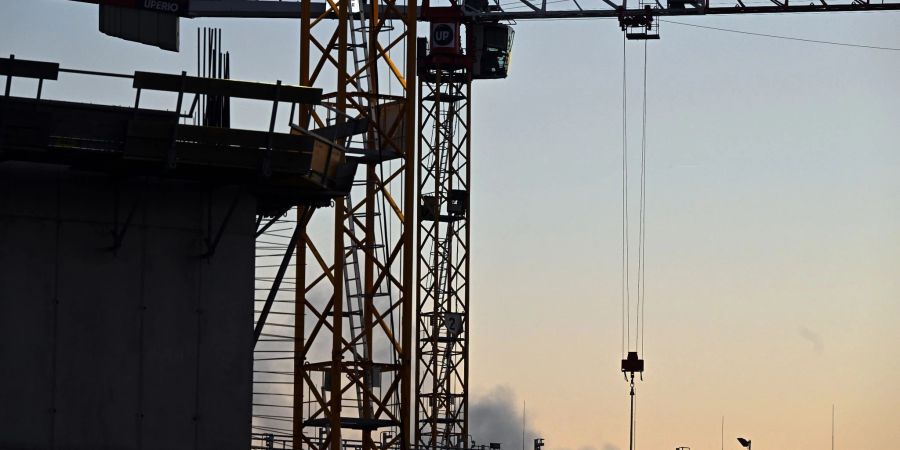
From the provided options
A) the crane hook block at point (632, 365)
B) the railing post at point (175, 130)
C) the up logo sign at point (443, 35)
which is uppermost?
the up logo sign at point (443, 35)

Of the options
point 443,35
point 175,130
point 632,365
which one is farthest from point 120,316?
point 443,35

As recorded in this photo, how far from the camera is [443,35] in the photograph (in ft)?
359

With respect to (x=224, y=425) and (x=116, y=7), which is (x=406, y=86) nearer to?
(x=224, y=425)

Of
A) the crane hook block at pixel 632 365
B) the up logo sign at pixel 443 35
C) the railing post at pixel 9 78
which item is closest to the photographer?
the railing post at pixel 9 78

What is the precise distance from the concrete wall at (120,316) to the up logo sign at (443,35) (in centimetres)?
6480

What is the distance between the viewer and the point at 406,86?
60.3 meters

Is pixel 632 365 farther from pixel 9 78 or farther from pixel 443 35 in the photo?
pixel 9 78

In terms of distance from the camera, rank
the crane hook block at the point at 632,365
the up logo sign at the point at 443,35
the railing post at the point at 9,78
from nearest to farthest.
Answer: the railing post at the point at 9,78 → the crane hook block at the point at 632,365 → the up logo sign at the point at 443,35

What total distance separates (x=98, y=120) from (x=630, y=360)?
150ft

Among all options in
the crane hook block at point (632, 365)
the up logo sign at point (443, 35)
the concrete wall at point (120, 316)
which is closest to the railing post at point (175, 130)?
the concrete wall at point (120, 316)

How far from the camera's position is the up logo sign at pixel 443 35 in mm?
108812

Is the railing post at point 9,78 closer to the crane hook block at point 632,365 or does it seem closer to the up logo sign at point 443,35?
the crane hook block at point 632,365

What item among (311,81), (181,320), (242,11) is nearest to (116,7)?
(311,81)

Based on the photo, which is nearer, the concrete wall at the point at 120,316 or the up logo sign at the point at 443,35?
the concrete wall at the point at 120,316
